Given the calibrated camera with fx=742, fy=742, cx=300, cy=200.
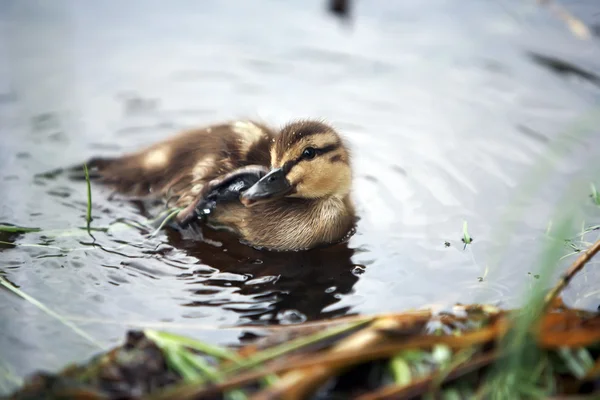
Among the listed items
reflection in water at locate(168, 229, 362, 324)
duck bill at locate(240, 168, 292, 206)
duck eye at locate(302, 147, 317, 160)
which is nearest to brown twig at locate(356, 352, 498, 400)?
reflection in water at locate(168, 229, 362, 324)

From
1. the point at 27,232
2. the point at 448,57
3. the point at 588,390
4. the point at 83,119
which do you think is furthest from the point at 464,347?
the point at 448,57

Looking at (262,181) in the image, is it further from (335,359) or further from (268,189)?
(335,359)

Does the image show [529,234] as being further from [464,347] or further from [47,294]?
[47,294]

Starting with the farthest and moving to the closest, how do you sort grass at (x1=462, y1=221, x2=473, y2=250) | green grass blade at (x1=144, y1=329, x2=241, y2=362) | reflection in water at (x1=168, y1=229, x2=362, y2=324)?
grass at (x1=462, y1=221, x2=473, y2=250) < reflection in water at (x1=168, y1=229, x2=362, y2=324) < green grass blade at (x1=144, y1=329, x2=241, y2=362)

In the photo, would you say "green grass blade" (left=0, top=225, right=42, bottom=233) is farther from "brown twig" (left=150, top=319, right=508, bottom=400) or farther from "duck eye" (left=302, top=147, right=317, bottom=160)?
"brown twig" (left=150, top=319, right=508, bottom=400)

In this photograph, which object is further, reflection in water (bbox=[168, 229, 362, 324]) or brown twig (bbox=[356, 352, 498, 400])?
reflection in water (bbox=[168, 229, 362, 324])

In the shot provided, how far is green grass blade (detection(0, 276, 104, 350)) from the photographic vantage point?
103 inches

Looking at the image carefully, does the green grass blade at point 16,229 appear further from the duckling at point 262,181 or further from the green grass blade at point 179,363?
the green grass blade at point 179,363

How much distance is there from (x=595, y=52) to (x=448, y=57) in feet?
3.43

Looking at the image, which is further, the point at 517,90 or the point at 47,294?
the point at 517,90

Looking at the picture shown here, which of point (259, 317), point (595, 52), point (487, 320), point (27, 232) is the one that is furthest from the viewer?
point (595, 52)

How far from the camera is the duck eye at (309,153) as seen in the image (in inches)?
131

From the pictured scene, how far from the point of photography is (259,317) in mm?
2838

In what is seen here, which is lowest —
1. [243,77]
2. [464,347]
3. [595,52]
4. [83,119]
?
[464,347]
